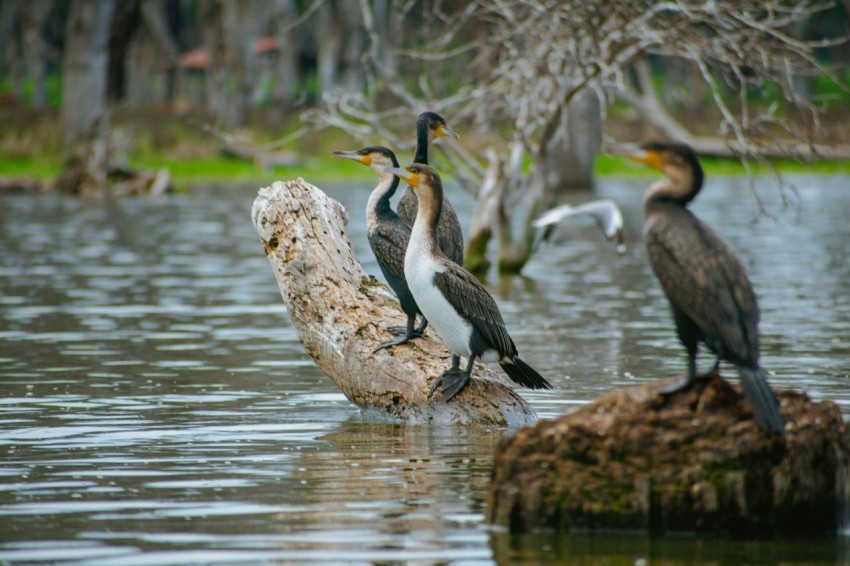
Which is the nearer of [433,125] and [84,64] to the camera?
[433,125]

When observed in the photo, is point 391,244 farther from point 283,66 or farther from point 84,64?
point 283,66

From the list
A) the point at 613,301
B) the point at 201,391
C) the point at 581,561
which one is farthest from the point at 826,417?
the point at 613,301

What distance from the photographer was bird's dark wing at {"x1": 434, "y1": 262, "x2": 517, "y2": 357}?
7.82 m

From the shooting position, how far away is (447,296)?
25.7 feet

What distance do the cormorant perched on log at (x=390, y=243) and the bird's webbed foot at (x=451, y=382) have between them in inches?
18.6

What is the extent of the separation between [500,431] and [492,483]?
2184mm

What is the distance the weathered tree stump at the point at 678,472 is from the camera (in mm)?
5656

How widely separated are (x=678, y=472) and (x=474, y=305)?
2.37 metres

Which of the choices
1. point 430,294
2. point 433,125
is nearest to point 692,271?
point 430,294

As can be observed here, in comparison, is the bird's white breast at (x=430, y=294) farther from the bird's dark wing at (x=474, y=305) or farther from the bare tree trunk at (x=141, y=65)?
the bare tree trunk at (x=141, y=65)

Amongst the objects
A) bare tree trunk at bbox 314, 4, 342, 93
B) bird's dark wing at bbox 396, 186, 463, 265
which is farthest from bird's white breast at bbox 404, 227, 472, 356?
bare tree trunk at bbox 314, 4, 342, 93

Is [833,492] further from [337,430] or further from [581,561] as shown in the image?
[337,430]

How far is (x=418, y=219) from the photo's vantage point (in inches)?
311

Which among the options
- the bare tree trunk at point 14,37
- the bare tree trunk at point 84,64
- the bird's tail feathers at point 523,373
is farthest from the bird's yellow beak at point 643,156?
the bare tree trunk at point 14,37
